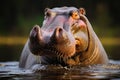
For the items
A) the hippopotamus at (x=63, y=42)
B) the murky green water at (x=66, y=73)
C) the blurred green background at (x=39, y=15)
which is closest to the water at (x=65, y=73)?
the murky green water at (x=66, y=73)

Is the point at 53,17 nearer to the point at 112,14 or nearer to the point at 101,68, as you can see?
the point at 101,68

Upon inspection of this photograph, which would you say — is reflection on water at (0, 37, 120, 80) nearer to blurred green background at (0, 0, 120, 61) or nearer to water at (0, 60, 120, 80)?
water at (0, 60, 120, 80)

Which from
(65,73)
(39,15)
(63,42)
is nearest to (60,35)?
(63,42)

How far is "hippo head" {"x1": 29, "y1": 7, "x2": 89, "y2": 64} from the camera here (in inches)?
298

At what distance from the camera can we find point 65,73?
8.34 metres

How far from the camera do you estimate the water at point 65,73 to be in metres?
7.91

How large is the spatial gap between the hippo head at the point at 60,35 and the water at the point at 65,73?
0.94ft

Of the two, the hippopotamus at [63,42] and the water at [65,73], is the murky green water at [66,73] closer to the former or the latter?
the water at [65,73]

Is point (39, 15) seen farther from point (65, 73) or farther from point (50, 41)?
point (50, 41)

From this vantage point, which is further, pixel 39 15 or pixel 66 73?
pixel 39 15

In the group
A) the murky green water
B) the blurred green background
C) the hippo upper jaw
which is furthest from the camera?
the blurred green background

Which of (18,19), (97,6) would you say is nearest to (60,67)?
(18,19)

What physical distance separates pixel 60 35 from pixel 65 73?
3.17 ft

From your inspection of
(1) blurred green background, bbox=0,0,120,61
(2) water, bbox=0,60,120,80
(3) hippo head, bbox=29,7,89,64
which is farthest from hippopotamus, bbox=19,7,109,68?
(1) blurred green background, bbox=0,0,120,61
